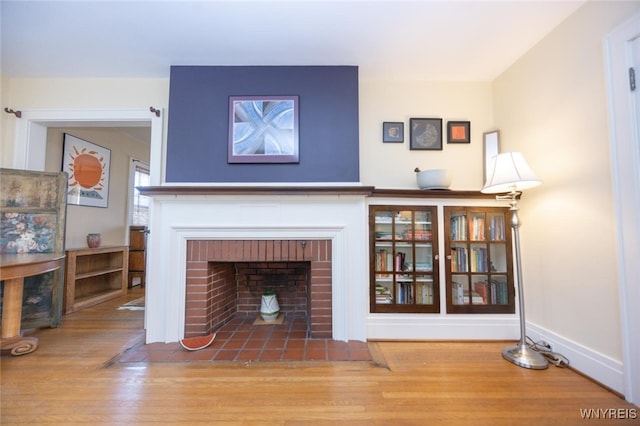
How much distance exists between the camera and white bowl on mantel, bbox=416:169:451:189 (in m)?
2.36

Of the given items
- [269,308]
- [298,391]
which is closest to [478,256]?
[298,391]

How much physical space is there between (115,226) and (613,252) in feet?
18.2

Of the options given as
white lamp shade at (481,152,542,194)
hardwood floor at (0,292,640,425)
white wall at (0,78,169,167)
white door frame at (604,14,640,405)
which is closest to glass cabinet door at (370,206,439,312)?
hardwood floor at (0,292,640,425)

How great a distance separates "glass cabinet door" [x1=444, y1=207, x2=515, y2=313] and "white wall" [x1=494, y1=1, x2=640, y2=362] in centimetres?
17

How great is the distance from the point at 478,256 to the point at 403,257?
0.69 metres

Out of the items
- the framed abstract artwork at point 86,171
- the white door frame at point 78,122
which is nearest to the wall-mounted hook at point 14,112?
the white door frame at point 78,122

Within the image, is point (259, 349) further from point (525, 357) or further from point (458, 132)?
point (458, 132)

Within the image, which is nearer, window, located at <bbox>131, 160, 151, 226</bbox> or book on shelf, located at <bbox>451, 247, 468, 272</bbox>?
book on shelf, located at <bbox>451, 247, 468, 272</bbox>

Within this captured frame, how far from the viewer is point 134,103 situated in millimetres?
2570

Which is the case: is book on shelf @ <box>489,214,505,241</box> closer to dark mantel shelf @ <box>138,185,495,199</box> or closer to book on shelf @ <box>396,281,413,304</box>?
book on shelf @ <box>396,281,413,304</box>

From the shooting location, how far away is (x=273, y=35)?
2.03 m

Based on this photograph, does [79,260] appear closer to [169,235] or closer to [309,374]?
[169,235]

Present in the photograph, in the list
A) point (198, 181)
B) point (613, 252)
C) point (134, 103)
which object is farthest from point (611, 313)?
point (134, 103)

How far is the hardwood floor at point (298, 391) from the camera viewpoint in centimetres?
135
